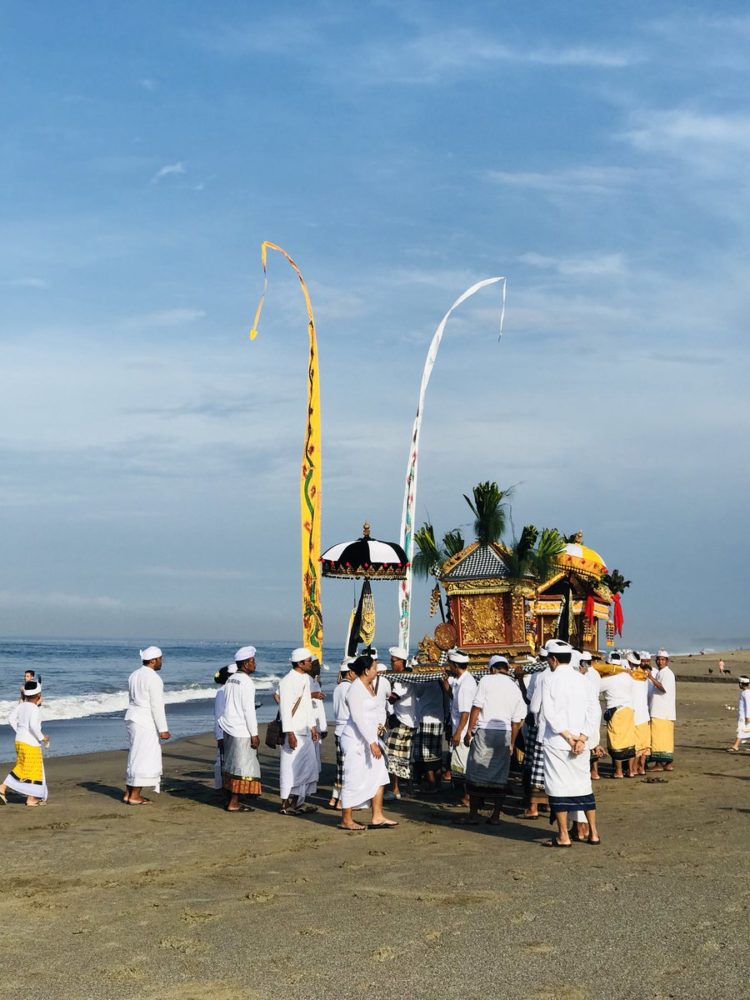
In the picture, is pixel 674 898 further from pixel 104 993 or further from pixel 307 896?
pixel 104 993

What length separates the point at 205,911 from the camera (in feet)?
23.4

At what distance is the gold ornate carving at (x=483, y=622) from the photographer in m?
14.2

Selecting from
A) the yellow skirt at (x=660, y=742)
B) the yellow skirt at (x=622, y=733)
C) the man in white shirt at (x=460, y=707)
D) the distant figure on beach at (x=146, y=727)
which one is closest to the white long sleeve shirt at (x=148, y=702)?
the distant figure on beach at (x=146, y=727)

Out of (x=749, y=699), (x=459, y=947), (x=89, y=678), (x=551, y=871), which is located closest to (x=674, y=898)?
(x=551, y=871)

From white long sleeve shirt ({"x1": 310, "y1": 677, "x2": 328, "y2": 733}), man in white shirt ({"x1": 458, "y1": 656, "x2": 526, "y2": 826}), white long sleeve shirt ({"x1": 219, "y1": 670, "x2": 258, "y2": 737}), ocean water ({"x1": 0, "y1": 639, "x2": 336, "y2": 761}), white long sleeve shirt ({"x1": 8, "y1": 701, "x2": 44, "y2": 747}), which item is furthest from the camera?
ocean water ({"x1": 0, "y1": 639, "x2": 336, "y2": 761})

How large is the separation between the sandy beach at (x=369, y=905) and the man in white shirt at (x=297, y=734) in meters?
0.36

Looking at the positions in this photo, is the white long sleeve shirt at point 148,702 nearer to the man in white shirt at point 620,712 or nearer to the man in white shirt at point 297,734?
the man in white shirt at point 297,734

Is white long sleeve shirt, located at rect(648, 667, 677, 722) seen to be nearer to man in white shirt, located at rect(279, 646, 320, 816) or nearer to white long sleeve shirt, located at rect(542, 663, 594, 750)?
man in white shirt, located at rect(279, 646, 320, 816)

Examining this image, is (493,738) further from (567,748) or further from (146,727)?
(146,727)

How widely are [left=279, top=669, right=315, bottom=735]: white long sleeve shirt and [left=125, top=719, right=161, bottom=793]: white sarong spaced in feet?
5.16

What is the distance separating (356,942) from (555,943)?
1.12 meters

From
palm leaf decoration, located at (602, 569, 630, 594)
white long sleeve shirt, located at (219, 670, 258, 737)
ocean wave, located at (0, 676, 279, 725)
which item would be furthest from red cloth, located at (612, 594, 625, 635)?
ocean wave, located at (0, 676, 279, 725)

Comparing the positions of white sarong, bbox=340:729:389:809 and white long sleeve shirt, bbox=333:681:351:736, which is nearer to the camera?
white sarong, bbox=340:729:389:809

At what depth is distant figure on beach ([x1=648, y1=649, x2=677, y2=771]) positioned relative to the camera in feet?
48.9
